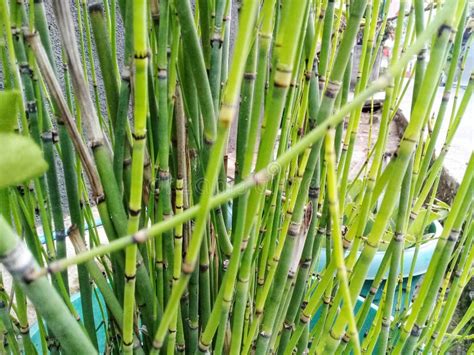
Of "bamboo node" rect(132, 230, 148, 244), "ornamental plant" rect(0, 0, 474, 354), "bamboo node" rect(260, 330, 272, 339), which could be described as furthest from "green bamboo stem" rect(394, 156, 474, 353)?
"bamboo node" rect(132, 230, 148, 244)

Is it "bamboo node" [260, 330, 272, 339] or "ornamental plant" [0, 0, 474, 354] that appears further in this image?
"bamboo node" [260, 330, 272, 339]

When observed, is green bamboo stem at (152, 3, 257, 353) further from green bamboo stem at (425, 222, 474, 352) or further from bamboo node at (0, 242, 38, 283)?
green bamboo stem at (425, 222, 474, 352)

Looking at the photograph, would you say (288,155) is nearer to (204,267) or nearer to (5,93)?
(5,93)

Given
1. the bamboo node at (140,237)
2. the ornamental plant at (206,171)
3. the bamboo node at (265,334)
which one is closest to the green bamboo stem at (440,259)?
the ornamental plant at (206,171)

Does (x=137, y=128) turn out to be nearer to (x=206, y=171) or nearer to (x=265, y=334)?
(x=206, y=171)

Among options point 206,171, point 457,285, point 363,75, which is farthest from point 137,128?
point 457,285

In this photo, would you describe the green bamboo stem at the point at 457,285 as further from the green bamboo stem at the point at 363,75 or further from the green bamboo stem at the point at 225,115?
the green bamboo stem at the point at 225,115
